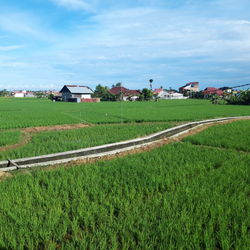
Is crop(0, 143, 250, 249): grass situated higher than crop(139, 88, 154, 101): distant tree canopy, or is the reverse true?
crop(139, 88, 154, 101): distant tree canopy

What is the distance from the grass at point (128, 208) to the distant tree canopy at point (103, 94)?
54.7 meters

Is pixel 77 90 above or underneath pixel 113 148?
→ above

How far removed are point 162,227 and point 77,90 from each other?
186ft

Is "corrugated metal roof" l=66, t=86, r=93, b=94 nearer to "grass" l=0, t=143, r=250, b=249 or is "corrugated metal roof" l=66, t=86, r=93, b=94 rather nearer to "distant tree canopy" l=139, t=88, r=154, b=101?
"distant tree canopy" l=139, t=88, r=154, b=101

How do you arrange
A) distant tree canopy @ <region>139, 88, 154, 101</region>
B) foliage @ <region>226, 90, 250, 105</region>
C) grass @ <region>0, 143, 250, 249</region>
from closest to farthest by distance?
1. grass @ <region>0, 143, 250, 249</region>
2. foliage @ <region>226, 90, 250, 105</region>
3. distant tree canopy @ <region>139, 88, 154, 101</region>

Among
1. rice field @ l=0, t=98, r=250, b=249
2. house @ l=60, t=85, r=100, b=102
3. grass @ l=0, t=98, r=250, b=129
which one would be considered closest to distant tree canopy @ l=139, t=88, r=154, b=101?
house @ l=60, t=85, r=100, b=102

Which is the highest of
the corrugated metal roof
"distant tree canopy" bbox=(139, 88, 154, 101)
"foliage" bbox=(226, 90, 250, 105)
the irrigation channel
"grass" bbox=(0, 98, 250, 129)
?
the corrugated metal roof

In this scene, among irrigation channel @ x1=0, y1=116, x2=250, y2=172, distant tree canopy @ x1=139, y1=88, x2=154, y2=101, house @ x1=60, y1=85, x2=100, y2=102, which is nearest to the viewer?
irrigation channel @ x1=0, y1=116, x2=250, y2=172

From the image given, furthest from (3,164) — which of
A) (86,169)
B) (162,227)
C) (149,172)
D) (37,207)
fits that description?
(162,227)

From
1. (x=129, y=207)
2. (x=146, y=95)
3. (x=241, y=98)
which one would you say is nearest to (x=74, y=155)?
(x=129, y=207)

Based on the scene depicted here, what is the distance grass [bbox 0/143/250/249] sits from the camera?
7.84ft

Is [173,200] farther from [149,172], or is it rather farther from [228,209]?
[149,172]

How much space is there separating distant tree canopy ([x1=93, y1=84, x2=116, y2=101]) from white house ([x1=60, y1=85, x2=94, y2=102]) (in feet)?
13.2

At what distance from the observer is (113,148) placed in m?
6.73
